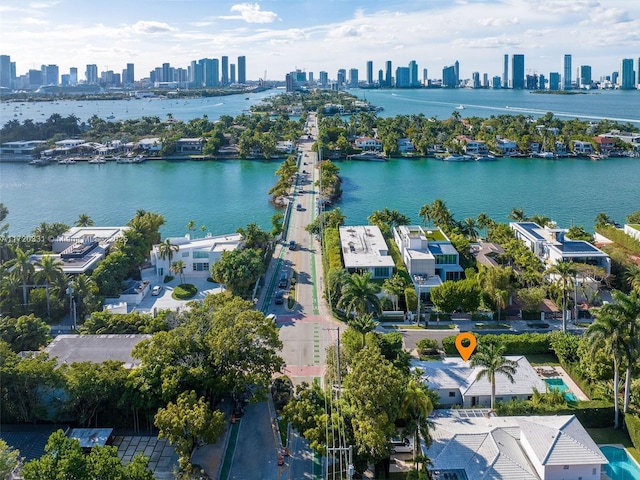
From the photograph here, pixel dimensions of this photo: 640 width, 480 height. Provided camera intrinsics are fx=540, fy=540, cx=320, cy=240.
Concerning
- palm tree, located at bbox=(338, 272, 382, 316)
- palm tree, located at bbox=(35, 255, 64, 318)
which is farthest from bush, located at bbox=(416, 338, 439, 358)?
palm tree, located at bbox=(35, 255, 64, 318)

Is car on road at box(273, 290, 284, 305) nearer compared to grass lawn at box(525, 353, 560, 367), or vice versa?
grass lawn at box(525, 353, 560, 367)

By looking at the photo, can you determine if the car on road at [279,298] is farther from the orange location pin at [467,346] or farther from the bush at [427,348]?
the orange location pin at [467,346]

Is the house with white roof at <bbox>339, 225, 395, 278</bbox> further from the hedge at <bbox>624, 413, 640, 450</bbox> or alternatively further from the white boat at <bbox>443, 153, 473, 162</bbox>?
the white boat at <bbox>443, 153, 473, 162</bbox>

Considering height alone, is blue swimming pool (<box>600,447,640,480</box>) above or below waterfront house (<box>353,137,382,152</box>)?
below

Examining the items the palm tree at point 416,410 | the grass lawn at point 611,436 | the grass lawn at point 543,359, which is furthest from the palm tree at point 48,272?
the grass lawn at point 611,436

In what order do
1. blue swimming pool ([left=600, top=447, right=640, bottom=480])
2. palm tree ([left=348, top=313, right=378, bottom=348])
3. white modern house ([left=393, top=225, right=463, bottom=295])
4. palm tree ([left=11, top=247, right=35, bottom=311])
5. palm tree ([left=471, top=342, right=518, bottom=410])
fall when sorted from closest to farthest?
blue swimming pool ([left=600, top=447, right=640, bottom=480]) < palm tree ([left=471, top=342, right=518, bottom=410]) < palm tree ([left=348, top=313, right=378, bottom=348]) < palm tree ([left=11, top=247, right=35, bottom=311]) < white modern house ([left=393, top=225, right=463, bottom=295])

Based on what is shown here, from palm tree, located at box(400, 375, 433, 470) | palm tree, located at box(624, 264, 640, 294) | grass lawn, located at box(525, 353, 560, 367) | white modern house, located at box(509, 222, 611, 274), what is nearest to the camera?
palm tree, located at box(400, 375, 433, 470)

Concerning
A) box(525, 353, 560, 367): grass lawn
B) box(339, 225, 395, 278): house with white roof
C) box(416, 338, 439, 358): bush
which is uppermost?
box(339, 225, 395, 278): house with white roof

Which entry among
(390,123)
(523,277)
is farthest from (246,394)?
(390,123)
